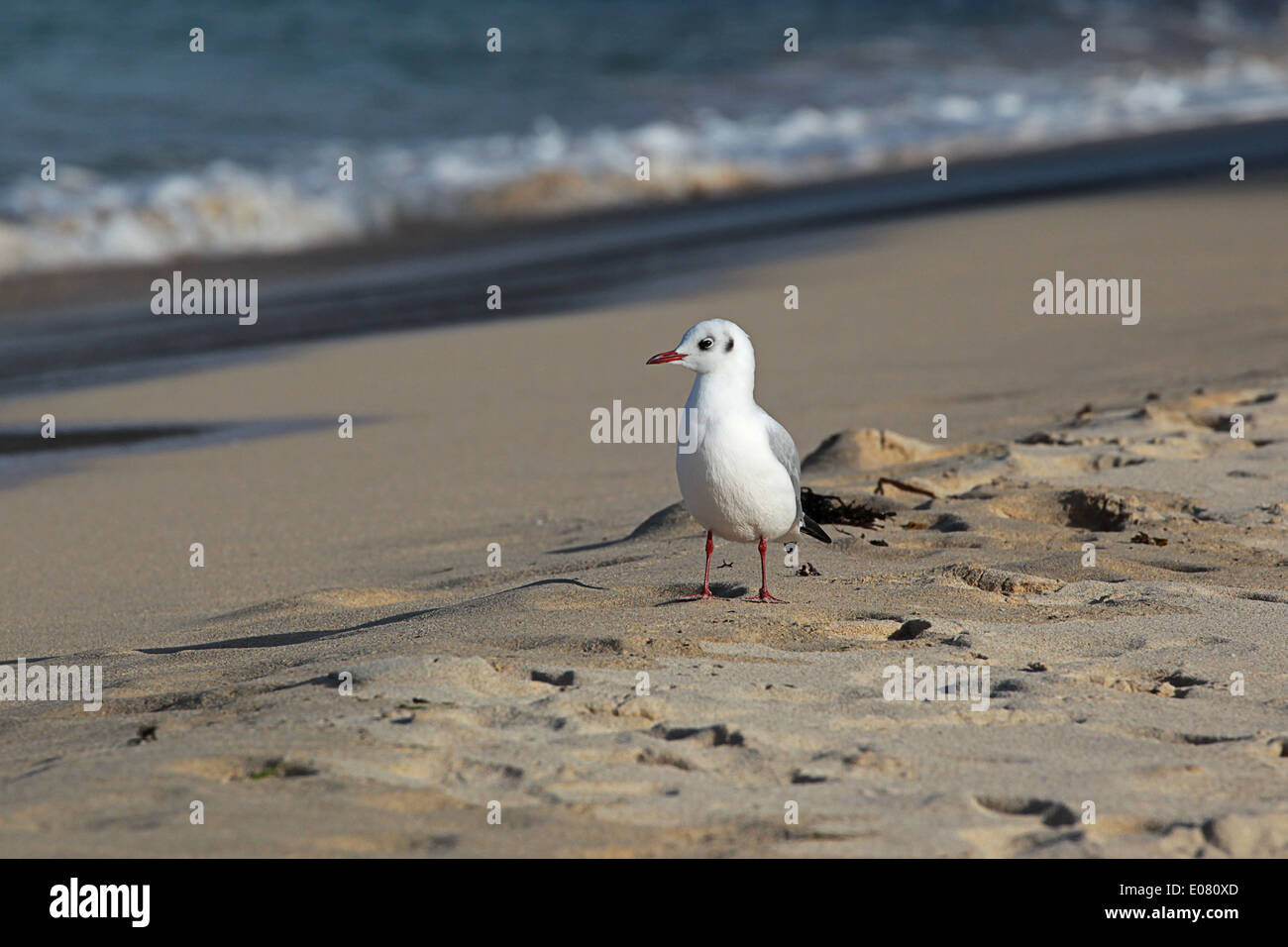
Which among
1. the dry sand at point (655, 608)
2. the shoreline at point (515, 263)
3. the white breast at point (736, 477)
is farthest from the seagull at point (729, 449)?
the shoreline at point (515, 263)

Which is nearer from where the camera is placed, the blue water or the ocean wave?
the ocean wave

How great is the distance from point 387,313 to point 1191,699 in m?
8.74

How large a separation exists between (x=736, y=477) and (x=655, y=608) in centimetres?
47

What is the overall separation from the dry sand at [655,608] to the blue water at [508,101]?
7.32 m

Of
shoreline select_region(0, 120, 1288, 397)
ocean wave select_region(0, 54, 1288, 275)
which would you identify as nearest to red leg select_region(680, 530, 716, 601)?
shoreline select_region(0, 120, 1288, 397)

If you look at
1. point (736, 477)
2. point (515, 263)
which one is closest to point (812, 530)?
point (736, 477)

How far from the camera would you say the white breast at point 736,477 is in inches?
169

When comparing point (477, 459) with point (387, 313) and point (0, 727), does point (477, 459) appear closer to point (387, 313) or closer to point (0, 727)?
point (0, 727)

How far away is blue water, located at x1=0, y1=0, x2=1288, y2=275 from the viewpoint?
16.7 m

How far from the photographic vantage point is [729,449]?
14.1 ft

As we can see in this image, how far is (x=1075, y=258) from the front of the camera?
36.1 ft

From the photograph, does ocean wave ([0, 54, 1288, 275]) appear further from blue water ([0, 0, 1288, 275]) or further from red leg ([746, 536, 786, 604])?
red leg ([746, 536, 786, 604])

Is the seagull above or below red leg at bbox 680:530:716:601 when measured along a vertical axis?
above
